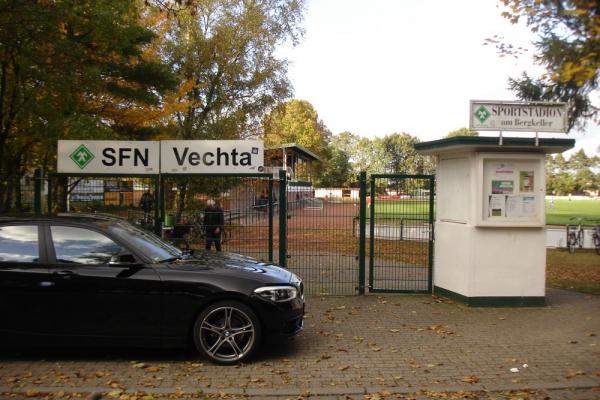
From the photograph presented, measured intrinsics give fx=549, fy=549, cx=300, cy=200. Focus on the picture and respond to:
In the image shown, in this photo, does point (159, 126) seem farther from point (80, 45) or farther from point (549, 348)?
point (549, 348)

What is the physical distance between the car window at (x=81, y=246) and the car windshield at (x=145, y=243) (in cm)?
17

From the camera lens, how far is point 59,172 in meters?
9.64

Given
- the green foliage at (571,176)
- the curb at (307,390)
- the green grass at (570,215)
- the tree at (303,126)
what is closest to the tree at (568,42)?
the curb at (307,390)

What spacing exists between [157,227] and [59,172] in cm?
198

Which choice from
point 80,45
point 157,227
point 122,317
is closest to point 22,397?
point 122,317

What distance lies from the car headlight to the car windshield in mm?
1234

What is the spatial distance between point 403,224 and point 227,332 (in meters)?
5.06

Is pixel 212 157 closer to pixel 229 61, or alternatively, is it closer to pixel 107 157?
pixel 107 157

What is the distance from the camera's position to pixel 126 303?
5.92 metres

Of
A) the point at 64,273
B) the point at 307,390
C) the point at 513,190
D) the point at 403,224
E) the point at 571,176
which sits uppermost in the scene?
the point at 571,176

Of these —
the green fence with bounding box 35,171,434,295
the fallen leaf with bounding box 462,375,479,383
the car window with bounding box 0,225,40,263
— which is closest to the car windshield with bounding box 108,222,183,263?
the car window with bounding box 0,225,40,263

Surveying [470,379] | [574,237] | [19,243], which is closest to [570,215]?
[574,237]

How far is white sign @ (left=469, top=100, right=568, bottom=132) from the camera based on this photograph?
862 cm

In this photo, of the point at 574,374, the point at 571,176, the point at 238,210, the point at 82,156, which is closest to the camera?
the point at 574,374
